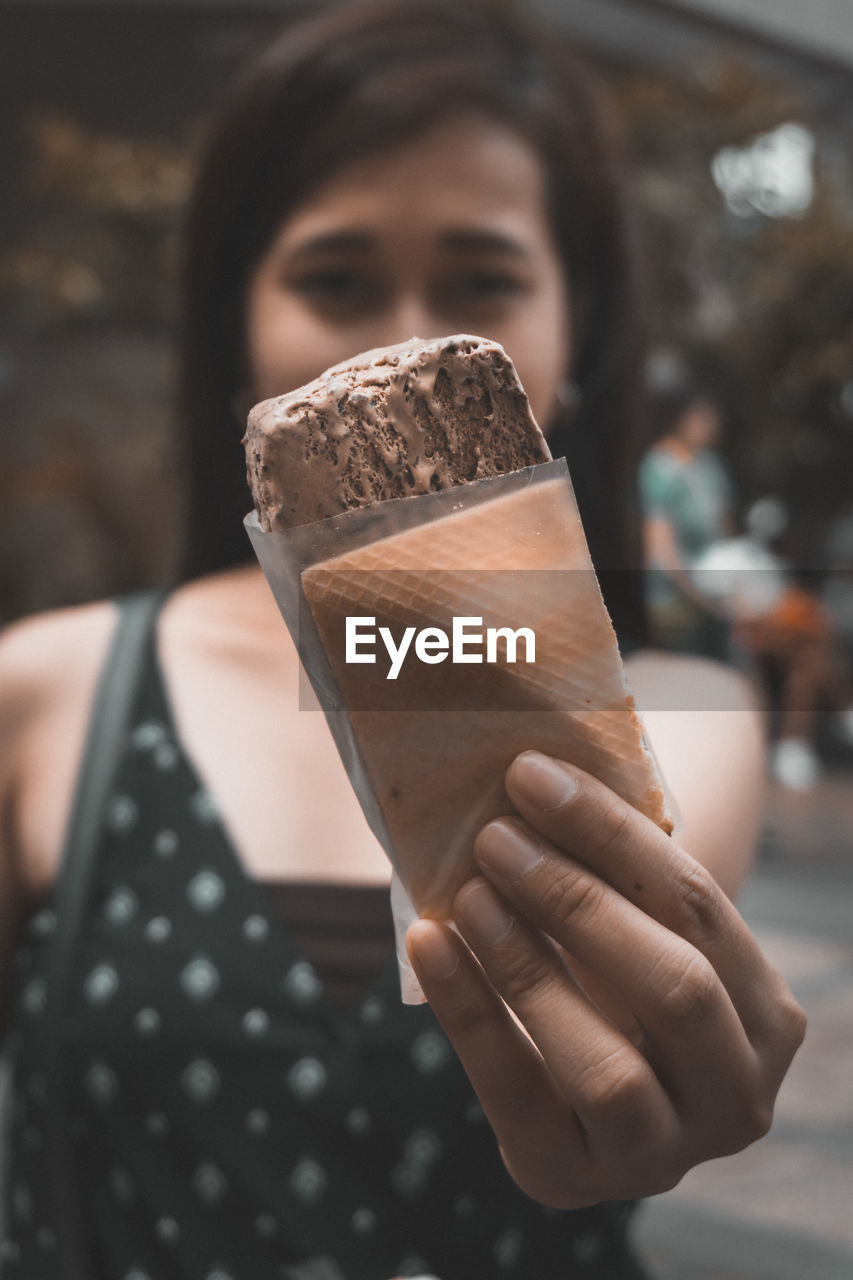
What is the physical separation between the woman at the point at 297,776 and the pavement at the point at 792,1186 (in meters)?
0.06

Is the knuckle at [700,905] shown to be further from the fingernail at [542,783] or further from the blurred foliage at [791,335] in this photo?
the blurred foliage at [791,335]

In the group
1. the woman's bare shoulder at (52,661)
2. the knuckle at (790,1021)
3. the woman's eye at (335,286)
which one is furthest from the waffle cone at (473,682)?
the woman's bare shoulder at (52,661)

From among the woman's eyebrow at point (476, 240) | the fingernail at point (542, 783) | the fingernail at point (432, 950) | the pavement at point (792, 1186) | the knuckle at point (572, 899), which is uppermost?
the woman's eyebrow at point (476, 240)

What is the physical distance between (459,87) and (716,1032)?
0.80 metres

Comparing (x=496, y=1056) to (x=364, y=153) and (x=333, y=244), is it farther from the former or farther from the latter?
(x=364, y=153)

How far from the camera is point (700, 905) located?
458mm

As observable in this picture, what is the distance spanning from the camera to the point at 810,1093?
1007 mm

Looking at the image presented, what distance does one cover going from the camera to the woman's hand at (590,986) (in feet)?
1.45

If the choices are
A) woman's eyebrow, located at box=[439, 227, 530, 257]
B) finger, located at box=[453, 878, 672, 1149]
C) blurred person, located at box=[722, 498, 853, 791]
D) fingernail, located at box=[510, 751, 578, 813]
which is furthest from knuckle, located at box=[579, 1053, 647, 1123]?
blurred person, located at box=[722, 498, 853, 791]

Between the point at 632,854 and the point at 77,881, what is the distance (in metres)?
0.67

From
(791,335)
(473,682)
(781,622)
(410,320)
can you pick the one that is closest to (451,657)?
(473,682)

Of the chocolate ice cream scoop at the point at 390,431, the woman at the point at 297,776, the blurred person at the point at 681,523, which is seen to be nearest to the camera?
the chocolate ice cream scoop at the point at 390,431

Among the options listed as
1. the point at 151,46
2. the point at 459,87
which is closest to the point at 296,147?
the point at 459,87

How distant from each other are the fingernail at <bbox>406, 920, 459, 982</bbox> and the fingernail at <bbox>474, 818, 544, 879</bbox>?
0.03 m
